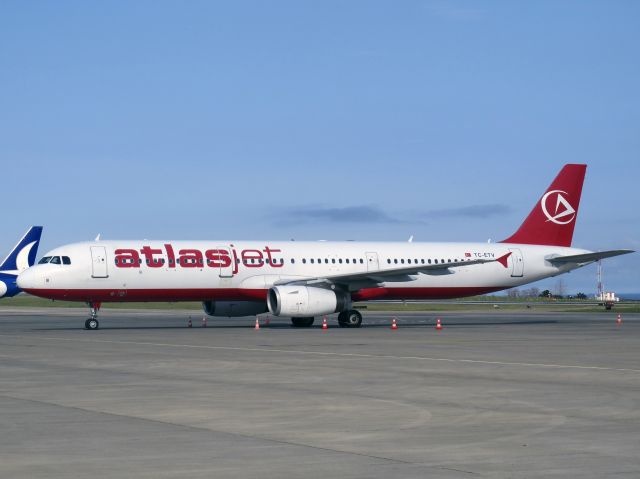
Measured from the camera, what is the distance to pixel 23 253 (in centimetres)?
8050

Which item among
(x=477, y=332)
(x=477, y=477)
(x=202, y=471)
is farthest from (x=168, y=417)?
(x=477, y=332)

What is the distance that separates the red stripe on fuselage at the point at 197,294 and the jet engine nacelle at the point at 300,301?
6.64ft

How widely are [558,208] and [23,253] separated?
147ft

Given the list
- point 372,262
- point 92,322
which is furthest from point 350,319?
point 92,322

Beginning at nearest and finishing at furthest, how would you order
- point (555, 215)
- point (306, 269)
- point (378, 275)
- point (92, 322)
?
point (92, 322) < point (378, 275) < point (306, 269) < point (555, 215)

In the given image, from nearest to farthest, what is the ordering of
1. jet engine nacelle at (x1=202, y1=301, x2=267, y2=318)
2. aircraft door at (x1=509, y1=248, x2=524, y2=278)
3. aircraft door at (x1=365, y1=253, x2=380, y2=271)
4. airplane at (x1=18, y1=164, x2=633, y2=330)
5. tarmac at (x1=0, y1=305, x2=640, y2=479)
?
tarmac at (x1=0, y1=305, x2=640, y2=479), airplane at (x1=18, y1=164, x2=633, y2=330), jet engine nacelle at (x1=202, y1=301, x2=267, y2=318), aircraft door at (x1=365, y1=253, x2=380, y2=271), aircraft door at (x1=509, y1=248, x2=524, y2=278)

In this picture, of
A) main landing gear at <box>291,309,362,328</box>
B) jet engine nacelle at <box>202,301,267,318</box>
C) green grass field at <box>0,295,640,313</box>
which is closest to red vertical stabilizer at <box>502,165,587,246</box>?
main landing gear at <box>291,309,362,328</box>

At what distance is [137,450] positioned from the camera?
34.7 feet

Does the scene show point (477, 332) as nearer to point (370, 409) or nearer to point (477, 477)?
point (370, 409)

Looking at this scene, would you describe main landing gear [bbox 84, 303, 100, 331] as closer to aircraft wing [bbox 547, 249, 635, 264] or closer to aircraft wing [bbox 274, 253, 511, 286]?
aircraft wing [bbox 274, 253, 511, 286]

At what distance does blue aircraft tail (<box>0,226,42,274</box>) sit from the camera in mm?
79938

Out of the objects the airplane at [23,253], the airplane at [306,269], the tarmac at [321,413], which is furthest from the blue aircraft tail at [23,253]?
the tarmac at [321,413]

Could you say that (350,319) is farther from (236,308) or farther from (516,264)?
(516,264)

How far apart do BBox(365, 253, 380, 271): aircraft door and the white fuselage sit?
0.16 ft
